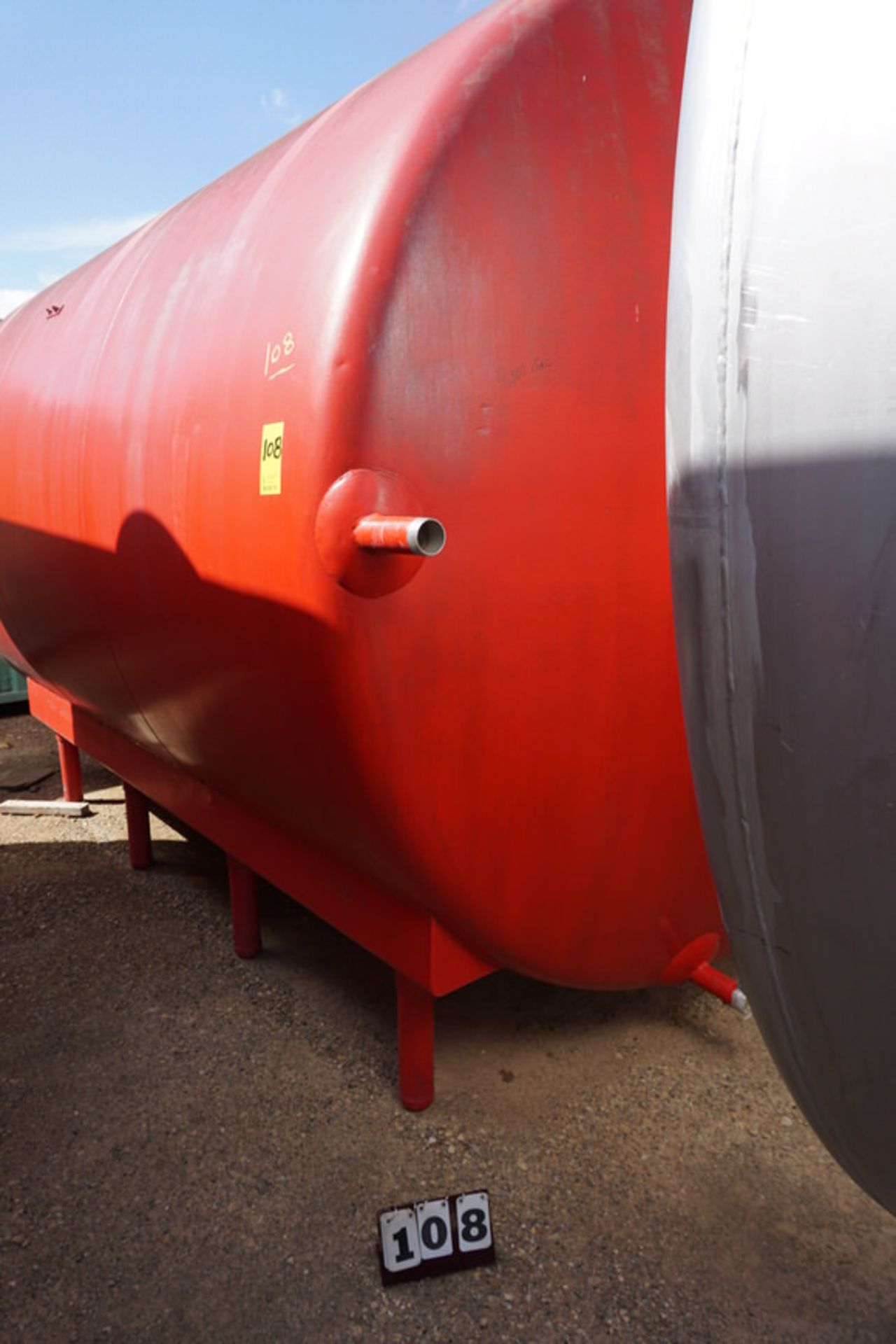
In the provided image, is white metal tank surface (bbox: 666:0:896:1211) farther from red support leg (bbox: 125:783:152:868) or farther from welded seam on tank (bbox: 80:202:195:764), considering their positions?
red support leg (bbox: 125:783:152:868)

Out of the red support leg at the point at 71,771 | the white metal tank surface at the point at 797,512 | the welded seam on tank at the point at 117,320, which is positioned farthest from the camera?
the red support leg at the point at 71,771

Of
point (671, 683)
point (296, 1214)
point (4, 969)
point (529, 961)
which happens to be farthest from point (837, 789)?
point (4, 969)

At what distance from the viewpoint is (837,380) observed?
2.24 ft

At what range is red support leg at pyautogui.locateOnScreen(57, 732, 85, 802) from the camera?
15.5 ft

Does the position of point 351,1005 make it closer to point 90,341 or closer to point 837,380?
point 90,341

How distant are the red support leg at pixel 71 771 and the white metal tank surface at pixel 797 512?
4.44m

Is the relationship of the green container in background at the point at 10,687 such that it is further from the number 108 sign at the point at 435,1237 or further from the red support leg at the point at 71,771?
the number 108 sign at the point at 435,1237

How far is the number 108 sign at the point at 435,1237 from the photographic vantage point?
1.92 m

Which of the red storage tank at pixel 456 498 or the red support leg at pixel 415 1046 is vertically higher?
the red storage tank at pixel 456 498

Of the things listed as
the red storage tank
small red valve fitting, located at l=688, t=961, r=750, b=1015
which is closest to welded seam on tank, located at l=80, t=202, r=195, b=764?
the red storage tank

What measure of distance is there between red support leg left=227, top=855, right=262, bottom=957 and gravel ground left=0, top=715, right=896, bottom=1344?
0.19ft

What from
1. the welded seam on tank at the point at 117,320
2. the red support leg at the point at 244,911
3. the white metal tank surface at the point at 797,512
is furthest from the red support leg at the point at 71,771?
the white metal tank surface at the point at 797,512

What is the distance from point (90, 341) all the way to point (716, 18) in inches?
94.5

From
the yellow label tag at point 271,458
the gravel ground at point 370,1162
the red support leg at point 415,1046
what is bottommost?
the gravel ground at point 370,1162
